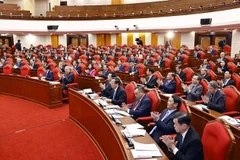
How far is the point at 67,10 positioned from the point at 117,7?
13.8 feet

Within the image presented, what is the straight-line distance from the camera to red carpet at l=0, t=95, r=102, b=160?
4.29 metres

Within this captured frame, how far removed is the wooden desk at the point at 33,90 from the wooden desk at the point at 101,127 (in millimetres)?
1215

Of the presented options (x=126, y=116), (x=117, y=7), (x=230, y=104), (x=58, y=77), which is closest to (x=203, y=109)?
(x=230, y=104)

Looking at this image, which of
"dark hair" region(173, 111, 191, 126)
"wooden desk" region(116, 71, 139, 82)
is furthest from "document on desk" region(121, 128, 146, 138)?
"wooden desk" region(116, 71, 139, 82)

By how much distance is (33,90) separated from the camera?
7.42 m

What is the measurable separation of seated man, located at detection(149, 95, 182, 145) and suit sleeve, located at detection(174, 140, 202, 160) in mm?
881

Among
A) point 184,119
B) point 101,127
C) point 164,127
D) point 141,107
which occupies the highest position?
point 184,119

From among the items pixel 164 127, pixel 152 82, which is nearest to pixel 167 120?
pixel 164 127

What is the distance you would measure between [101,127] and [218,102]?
2.04 m

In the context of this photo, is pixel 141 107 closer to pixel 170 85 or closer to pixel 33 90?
pixel 170 85

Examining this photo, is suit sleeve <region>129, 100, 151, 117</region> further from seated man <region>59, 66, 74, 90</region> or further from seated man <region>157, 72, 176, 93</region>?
seated man <region>59, 66, 74, 90</region>

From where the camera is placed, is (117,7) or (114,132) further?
(117,7)

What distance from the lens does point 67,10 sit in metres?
21.6

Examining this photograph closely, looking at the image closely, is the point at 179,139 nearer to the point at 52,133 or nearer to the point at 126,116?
the point at 126,116
